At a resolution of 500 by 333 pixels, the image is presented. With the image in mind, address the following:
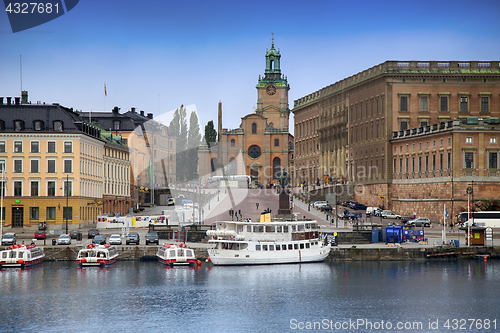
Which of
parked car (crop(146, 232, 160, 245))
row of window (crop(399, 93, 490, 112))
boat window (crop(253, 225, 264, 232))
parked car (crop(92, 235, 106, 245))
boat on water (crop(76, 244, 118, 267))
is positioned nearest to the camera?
boat on water (crop(76, 244, 118, 267))

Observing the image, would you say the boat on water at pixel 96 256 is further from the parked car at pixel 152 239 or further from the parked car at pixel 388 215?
the parked car at pixel 388 215

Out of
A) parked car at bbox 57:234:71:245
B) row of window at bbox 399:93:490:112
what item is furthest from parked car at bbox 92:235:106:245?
row of window at bbox 399:93:490:112

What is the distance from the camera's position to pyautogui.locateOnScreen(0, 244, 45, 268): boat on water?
84.0 metres

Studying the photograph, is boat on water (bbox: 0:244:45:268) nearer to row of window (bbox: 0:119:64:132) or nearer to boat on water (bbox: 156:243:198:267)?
boat on water (bbox: 156:243:198:267)

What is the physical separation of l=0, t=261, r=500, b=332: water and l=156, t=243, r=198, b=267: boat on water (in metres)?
1.27

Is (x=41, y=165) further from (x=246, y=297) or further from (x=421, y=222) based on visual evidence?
(x=246, y=297)

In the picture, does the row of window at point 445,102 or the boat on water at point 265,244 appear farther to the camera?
the row of window at point 445,102

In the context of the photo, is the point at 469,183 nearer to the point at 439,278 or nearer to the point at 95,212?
the point at 439,278

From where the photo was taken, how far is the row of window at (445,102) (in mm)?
129375

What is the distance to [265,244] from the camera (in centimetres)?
8844

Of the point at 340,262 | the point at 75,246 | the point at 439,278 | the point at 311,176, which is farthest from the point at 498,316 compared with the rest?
the point at 311,176

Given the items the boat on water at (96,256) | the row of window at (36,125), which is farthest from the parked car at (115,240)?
the row of window at (36,125)

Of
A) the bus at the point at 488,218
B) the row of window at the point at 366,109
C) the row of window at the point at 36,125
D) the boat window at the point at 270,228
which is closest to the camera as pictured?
the boat window at the point at 270,228

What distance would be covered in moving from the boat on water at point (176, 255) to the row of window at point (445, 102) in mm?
57441
